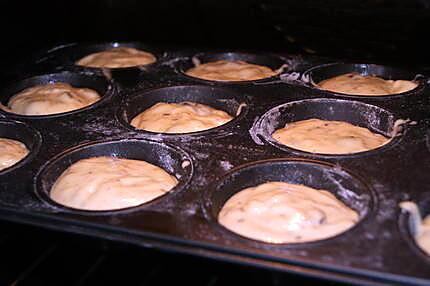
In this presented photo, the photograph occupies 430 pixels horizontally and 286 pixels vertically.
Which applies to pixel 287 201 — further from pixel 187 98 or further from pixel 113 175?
pixel 187 98

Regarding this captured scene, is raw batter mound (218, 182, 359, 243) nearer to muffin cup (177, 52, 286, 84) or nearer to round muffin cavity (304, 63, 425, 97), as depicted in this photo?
round muffin cavity (304, 63, 425, 97)

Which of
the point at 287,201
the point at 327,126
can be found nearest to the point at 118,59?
the point at 327,126

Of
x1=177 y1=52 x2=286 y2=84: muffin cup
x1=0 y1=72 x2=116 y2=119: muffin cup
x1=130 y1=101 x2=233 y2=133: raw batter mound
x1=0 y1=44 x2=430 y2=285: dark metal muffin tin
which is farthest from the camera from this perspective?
x1=177 y1=52 x2=286 y2=84: muffin cup

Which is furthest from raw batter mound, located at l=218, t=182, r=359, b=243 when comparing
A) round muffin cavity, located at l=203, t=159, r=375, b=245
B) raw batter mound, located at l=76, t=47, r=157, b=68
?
raw batter mound, located at l=76, t=47, r=157, b=68

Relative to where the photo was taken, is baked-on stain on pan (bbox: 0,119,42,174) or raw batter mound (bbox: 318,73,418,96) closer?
baked-on stain on pan (bbox: 0,119,42,174)

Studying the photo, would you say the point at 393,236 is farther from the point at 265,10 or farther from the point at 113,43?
the point at 113,43

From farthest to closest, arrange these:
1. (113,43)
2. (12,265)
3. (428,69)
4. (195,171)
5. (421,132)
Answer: (113,43) < (428,69) < (421,132) < (195,171) < (12,265)

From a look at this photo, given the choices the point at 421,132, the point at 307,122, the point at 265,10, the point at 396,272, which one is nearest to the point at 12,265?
the point at 396,272

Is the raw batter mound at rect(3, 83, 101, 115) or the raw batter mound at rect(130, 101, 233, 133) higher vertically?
the raw batter mound at rect(3, 83, 101, 115)
